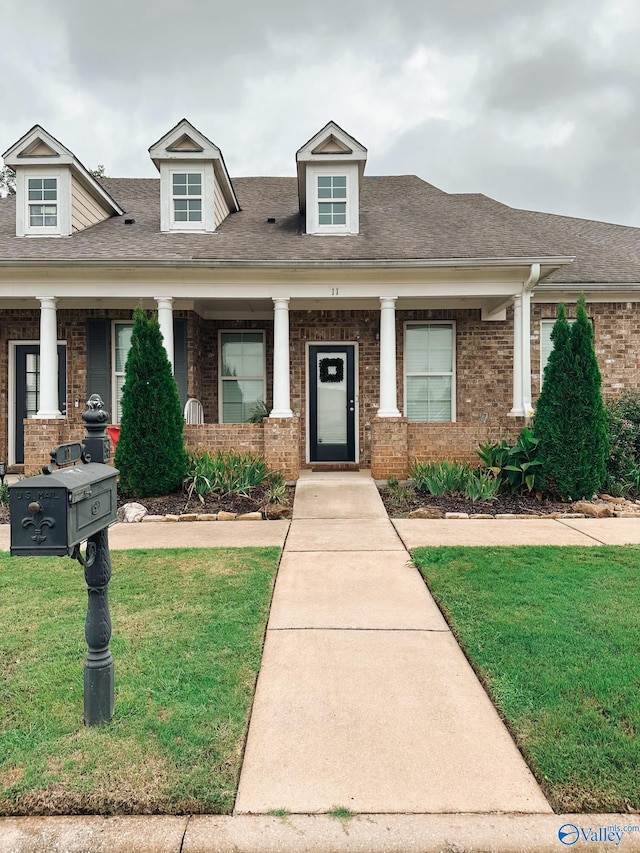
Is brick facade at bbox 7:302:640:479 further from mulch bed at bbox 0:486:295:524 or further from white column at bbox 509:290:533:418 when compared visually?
mulch bed at bbox 0:486:295:524

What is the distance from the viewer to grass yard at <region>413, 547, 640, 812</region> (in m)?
2.08

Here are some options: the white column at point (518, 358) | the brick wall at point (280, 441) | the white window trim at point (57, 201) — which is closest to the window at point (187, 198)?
the white window trim at point (57, 201)

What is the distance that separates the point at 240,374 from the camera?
11.0 meters

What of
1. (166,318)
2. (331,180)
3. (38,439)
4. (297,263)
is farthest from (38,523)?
(331,180)

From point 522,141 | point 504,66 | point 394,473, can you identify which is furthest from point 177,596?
point 522,141

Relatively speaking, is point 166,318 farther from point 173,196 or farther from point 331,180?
point 331,180

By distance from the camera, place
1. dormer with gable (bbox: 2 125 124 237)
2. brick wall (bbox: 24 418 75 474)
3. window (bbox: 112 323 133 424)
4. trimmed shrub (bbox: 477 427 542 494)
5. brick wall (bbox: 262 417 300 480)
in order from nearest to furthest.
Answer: trimmed shrub (bbox: 477 427 542 494) < brick wall (bbox: 262 417 300 480) < brick wall (bbox: 24 418 75 474) < dormer with gable (bbox: 2 125 124 237) < window (bbox: 112 323 133 424)

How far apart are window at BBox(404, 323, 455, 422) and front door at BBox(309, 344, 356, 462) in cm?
119

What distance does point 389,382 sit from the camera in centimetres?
915

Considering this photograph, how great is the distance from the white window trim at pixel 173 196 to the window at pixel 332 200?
2.11m

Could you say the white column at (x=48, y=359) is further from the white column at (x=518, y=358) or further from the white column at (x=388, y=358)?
the white column at (x=518, y=358)

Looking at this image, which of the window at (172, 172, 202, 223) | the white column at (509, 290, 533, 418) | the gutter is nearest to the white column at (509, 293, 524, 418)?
the white column at (509, 290, 533, 418)

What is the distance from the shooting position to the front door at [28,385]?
10570 millimetres

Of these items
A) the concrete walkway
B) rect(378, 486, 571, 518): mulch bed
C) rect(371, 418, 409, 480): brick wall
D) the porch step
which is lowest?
the concrete walkway
